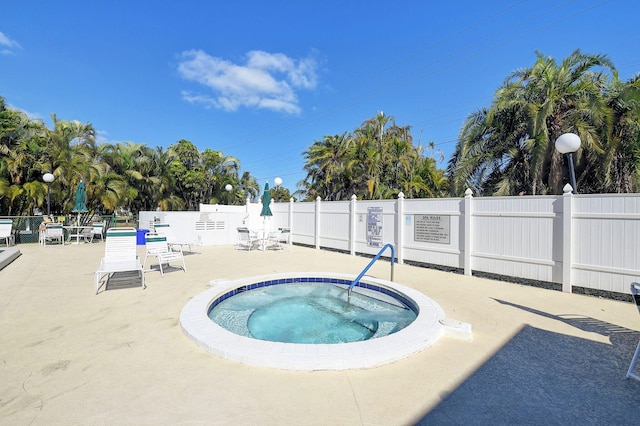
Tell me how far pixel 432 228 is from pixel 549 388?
19.9 feet

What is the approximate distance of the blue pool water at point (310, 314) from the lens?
4.34 m

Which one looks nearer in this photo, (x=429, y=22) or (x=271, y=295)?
(x=271, y=295)

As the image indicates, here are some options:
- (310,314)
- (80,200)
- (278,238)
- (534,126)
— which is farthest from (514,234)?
(80,200)

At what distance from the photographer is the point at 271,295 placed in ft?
20.0

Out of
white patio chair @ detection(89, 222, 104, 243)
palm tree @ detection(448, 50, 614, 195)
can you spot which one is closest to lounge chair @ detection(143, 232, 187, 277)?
palm tree @ detection(448, 50, 614, 195)

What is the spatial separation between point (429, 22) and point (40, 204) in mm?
22794

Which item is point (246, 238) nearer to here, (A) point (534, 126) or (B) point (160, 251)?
(B) point (160, 251)

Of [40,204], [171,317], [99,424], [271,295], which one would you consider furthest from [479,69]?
[40,204]

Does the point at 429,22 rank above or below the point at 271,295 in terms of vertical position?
above

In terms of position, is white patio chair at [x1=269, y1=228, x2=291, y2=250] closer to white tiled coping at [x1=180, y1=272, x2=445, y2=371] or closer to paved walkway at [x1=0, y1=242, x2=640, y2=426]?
paved walkway at [x1=0, y1=242, x2=640, y2=426]

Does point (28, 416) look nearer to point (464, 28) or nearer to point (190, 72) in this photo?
point (464, 28)

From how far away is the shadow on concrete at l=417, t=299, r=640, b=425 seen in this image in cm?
223

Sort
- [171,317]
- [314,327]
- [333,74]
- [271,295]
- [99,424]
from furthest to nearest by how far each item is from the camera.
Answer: [333,74] < [271,295] < [314,327] < [171,317] < [99,424]

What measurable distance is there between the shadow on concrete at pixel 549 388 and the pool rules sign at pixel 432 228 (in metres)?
4.61
